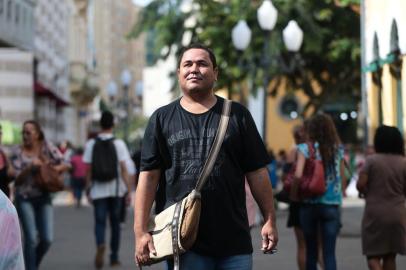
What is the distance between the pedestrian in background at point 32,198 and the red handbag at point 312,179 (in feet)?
8.70

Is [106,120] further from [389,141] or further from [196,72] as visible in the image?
[196,72]

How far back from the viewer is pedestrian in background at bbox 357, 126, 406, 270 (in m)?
9.84

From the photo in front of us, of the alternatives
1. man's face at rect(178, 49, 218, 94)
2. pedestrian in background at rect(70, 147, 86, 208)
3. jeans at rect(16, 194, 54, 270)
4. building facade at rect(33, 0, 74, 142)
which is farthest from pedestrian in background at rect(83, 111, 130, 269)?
building facade at rect(33, 0, 74, 142)

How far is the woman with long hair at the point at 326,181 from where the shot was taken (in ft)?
35.1

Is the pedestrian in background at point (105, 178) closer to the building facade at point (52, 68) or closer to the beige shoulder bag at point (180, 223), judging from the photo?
the beige shoulder bag at point (180, 223)

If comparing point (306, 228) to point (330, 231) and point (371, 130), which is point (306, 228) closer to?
point (330, 231)

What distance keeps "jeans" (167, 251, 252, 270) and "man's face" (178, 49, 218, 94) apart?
32.7 inches

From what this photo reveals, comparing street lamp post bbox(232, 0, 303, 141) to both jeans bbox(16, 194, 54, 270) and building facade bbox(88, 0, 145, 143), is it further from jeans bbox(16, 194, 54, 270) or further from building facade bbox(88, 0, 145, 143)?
building facade bbox(88, 0, 145, 143)

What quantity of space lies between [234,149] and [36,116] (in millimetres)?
42629

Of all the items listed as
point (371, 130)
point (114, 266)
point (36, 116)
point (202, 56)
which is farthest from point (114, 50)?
point (202, 56)

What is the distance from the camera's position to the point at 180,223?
6117 mm

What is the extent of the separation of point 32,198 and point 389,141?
12.5 feet

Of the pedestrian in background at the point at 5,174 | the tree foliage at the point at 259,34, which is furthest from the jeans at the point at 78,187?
the pedestrian in background at the point at 5,174

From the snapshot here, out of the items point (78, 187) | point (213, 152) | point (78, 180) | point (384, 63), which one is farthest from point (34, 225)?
point (78, 187)
